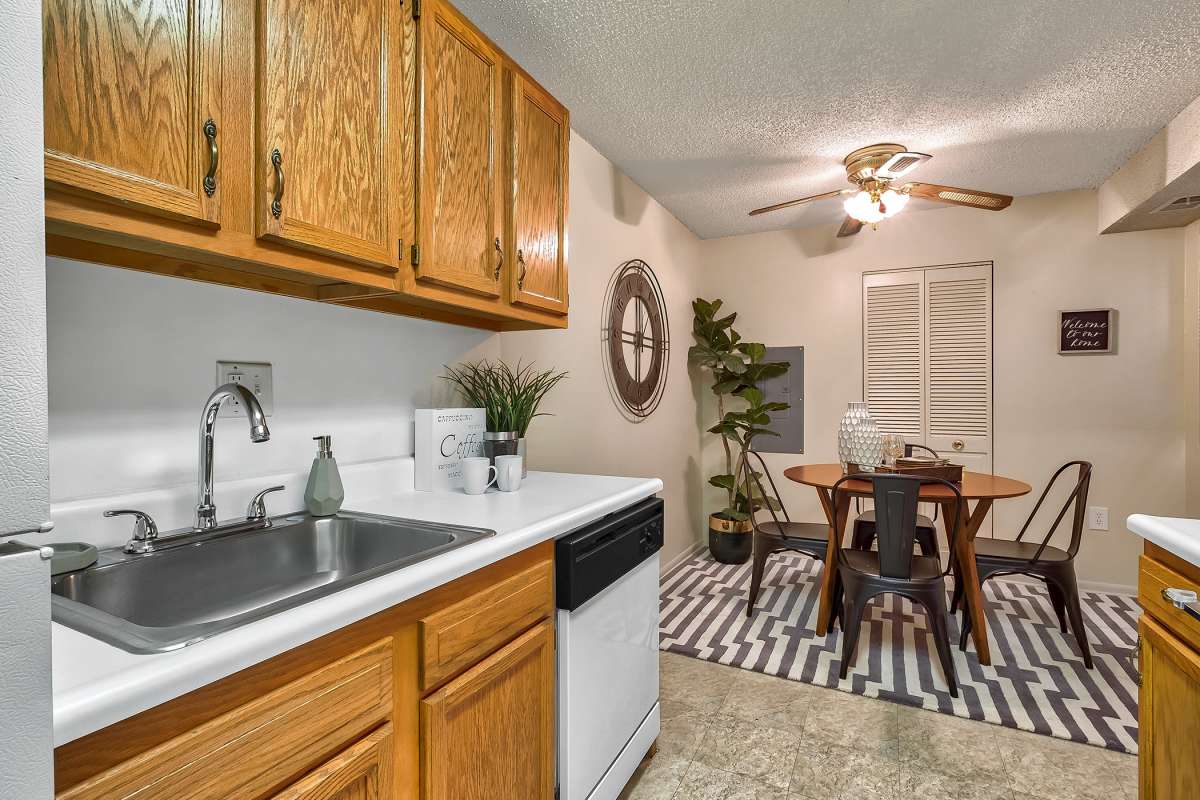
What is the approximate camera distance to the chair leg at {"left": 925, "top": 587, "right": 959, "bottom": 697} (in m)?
2.27

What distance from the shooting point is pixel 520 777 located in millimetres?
1261

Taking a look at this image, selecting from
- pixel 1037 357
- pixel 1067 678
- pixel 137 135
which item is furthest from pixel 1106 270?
pixel 137 135

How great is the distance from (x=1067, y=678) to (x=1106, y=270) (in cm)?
254

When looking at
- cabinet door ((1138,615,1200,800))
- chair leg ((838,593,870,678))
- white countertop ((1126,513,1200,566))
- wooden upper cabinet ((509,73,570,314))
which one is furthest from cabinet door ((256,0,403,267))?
chair leg ((838,593,870,678))

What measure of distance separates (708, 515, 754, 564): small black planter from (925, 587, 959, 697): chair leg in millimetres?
1667

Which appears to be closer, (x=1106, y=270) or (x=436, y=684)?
(x=436, y=684)

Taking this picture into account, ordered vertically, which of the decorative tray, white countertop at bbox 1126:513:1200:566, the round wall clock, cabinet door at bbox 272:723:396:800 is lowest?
cabinet door at bbox 272:723:396:800

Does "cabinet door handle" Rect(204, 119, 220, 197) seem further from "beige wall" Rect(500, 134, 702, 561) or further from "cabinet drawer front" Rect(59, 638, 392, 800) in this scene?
"beige wall" Rect(500, 134, 702, 561)

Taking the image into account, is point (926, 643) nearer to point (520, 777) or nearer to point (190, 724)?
point (520, 777)

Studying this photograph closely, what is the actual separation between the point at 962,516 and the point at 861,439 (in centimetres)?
52

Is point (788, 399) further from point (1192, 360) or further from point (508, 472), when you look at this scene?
point (508, 472)

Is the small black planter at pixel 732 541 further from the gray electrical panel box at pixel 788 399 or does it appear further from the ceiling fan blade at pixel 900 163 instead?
the ceiling fan blade at pixel 900 163

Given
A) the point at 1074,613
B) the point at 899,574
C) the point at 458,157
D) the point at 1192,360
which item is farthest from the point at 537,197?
the point at 1192,360

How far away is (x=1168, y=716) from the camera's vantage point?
3.84 ft
